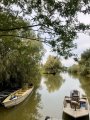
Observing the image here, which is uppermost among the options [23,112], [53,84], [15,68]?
[15,68]

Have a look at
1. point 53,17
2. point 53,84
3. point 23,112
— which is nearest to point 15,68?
point 23,112

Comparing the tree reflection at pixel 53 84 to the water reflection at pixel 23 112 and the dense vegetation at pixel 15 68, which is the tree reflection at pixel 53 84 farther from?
the water reflection at pixel 23 112

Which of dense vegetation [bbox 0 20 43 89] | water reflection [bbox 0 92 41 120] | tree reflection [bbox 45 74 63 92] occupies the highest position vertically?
dense vegetation [bbox 0 20 43 89]

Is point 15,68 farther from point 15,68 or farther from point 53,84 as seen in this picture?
point 53,84

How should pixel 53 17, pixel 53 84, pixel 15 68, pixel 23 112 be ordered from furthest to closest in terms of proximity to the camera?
pixel 53 84
pixel 15 68
pixel 23 112
pixel 53 17

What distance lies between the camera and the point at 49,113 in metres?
15.3

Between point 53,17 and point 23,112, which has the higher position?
point 53,17

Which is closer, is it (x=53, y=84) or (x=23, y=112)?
(x=23, y=112)

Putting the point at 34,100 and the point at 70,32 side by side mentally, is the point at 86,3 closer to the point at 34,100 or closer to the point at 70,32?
the point at 70,32

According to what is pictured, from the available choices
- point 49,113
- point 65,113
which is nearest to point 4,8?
point 65,113

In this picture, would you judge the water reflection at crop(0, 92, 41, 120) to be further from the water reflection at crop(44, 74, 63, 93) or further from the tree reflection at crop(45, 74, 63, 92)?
the tree reflection at crop(45, 74, 63, 92)

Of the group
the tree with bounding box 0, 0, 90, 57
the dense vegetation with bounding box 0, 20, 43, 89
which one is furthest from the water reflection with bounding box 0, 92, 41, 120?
the tree with bounding box 0, 0, 90, 57

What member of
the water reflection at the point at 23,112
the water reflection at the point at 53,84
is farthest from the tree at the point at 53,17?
the water reflection at the point at 53,84

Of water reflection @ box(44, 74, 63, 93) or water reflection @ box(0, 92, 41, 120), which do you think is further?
water reflection @ box(44, 74, 63, 93)
